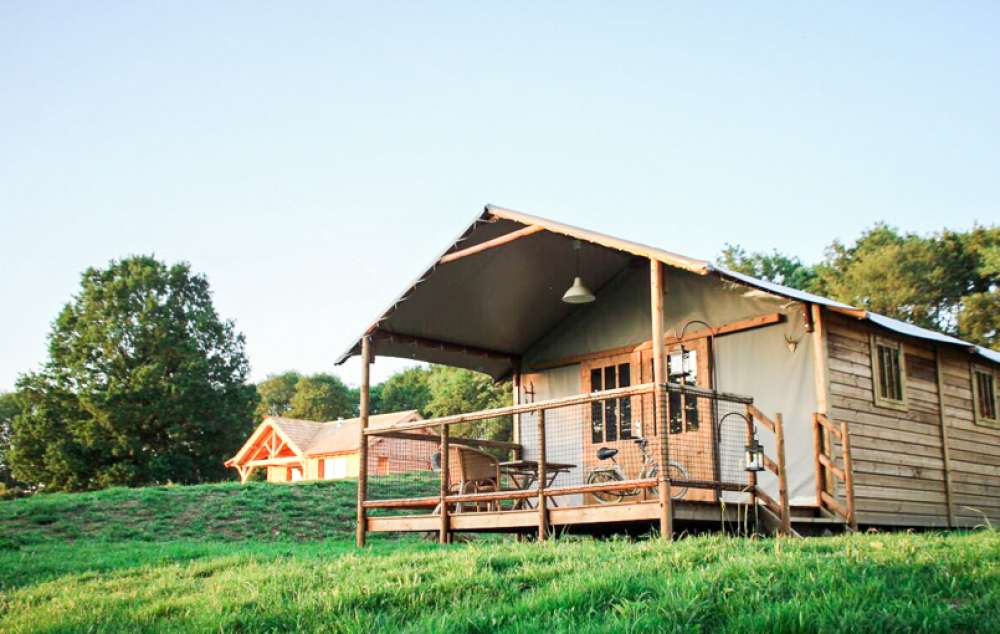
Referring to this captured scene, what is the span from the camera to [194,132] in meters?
19.5

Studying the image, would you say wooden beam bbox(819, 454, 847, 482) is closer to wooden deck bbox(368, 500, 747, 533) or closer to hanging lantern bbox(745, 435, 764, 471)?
wooden deck bbox(368, 500, 747, 533)

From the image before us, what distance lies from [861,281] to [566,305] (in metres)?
22.2

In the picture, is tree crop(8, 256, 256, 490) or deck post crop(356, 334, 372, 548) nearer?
deck post crop(356, 334, 372, 548)

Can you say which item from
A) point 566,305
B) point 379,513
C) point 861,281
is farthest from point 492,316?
point 861,281

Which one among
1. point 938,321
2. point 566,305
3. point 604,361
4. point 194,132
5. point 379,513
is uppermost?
point 194,132

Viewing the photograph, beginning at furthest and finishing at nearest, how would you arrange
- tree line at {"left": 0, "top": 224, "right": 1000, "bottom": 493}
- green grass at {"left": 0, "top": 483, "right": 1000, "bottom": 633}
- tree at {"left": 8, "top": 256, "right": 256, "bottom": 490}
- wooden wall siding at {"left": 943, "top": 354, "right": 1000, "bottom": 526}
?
tree at {"left": 8, "top": 256, "right": 256, "bottom": 490} → tree line at {"left": 0, "top": 224, "right": 1000, "bottom": 493} → wooden wall siding at {"left": 943, "top": 354, "right": 1000, "bottom": 526} → green grass at {"left": 0, "top": 483, "right": 1000, "bottom": 633}

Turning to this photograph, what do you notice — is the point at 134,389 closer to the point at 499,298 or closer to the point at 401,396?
the point at 401,396

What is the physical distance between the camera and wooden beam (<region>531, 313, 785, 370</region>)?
1105cm

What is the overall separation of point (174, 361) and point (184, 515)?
22088 mm

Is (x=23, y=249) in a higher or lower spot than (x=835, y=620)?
higher

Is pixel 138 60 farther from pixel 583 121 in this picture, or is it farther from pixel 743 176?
pixel 743 176

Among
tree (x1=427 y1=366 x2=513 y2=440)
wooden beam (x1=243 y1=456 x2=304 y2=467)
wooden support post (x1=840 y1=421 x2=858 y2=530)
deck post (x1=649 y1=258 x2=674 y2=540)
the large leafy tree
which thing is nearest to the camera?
deck post (x1=649 y1=258 x2=674 y2=540)

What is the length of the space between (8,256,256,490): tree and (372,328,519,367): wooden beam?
25081 millimetres

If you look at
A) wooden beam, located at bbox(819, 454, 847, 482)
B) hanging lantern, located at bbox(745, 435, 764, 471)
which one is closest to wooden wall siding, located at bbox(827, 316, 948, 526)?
wooden beam, located at bbox(819, 454, 847, 482)
